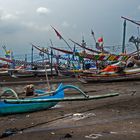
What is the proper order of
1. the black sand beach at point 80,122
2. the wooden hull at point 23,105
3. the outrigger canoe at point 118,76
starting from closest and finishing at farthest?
the black sand beach at point 80,122 → the wooden hull at point 23,105 → the outrigger canoe at point 118,76

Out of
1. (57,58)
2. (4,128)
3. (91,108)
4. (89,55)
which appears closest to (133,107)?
(91,108)

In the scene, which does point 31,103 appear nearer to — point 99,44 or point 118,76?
point 118,76

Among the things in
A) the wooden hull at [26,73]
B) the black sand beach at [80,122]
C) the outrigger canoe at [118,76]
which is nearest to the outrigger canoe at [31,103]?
the black sand beach at [80,122]

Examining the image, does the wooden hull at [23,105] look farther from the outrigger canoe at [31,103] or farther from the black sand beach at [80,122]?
the black sand beach at [80,122]

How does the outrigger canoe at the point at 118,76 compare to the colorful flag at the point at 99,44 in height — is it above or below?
below

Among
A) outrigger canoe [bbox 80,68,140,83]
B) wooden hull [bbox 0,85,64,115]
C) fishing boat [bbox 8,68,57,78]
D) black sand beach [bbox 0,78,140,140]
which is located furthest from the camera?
fishing boat [bbox 8,68,57,78]

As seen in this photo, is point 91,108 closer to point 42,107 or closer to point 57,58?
point 42,107

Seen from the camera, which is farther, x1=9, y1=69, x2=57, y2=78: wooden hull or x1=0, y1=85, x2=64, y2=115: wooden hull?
x1=9, y1=69, x2=57, y2=78: wooden hull

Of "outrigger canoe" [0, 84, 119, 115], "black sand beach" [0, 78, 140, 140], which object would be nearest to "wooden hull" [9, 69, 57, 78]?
"black sand beach" [0, 78, 140, 140]

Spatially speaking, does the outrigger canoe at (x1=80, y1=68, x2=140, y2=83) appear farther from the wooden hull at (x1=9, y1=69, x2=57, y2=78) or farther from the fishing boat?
the wooden hull at (x1=9, y1=69, x2=57, y2=78)

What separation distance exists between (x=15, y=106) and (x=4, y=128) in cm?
264

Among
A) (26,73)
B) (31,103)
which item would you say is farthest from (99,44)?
(31,103)

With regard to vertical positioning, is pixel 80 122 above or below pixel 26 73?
below

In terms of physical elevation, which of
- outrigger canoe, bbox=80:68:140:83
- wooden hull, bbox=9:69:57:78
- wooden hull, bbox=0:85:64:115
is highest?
wooden hull, bbox=9:69:57:78
